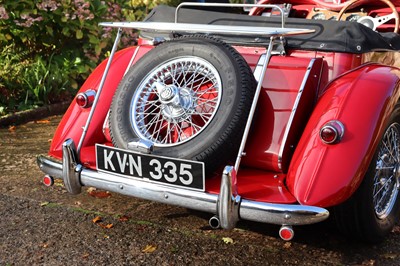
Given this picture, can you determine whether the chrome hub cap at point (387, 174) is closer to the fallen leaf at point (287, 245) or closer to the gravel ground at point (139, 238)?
the gravel ground at point (139, 238)

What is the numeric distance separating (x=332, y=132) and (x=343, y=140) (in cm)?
7

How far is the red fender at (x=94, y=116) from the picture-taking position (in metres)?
3.67

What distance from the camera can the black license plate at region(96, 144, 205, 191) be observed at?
2.96 m

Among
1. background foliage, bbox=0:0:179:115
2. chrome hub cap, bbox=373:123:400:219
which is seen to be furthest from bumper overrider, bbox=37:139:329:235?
background foliage, bbox=0:0:179:115

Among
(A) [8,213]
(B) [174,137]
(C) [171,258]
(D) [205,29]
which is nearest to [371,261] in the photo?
(C) [171,258]

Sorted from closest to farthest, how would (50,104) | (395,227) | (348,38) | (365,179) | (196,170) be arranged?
(196,170)
(365,179)
(348,38)
(395,227)
(50,104)

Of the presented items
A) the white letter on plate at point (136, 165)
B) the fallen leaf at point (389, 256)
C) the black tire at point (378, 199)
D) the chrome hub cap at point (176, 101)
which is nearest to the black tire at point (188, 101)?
the chrome hub cap at point (176, 101)

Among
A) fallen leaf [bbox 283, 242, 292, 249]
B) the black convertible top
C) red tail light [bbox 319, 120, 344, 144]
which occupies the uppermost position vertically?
the black convertible top

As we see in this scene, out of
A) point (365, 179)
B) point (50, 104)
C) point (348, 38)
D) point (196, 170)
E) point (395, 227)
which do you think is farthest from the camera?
point (50, 104)

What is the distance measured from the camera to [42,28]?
672 cm

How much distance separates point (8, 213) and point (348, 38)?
254 cm

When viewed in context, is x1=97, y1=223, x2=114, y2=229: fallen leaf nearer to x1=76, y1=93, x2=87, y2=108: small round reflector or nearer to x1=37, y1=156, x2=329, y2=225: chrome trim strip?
x1=37, y1=156, x2=329, y2=225: chrome trim strip

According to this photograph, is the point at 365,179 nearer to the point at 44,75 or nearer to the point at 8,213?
the point at 8,213

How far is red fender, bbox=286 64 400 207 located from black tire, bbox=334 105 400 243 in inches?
7.4
